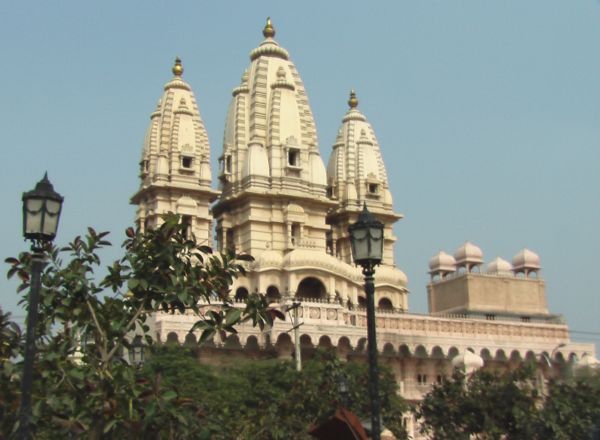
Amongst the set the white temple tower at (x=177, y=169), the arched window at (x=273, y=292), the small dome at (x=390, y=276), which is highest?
the white temple tower at (x=177, y=169)

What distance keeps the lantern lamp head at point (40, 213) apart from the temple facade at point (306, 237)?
2863 cm

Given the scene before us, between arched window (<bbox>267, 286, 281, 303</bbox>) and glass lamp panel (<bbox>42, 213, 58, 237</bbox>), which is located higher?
arched window (<bbox>267, 286, 281, 303</bbox>)

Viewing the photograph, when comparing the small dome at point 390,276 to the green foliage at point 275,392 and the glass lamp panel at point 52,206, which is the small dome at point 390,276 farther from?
the glass lamp panel at point 52,206

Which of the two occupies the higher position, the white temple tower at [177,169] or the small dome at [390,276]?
the white temple tower at [177,169]

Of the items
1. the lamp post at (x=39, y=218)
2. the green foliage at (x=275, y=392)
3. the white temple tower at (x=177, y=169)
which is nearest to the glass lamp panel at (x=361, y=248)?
the lamp post at (x=39, y=218)

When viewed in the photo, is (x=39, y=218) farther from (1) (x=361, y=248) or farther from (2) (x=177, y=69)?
(2) (x=177, y=69)

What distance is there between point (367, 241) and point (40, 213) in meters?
4.41

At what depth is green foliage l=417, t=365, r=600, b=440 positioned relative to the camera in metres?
26.7

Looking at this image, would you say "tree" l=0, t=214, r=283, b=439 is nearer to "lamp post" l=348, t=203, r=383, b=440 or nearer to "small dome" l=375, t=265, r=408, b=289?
"lamp post" l=348, t=203, r=383, b=440

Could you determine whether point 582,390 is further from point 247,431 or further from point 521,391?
point 247,431

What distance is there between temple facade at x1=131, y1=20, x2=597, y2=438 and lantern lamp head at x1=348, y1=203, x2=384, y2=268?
91.7ft

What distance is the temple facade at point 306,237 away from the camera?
44.8 meters

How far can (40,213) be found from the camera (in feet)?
37.5

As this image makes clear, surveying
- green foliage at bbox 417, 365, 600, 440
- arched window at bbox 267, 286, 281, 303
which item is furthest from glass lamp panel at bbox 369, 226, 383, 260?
arched window at bbox 267, 286, 281, 303
